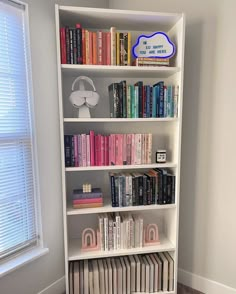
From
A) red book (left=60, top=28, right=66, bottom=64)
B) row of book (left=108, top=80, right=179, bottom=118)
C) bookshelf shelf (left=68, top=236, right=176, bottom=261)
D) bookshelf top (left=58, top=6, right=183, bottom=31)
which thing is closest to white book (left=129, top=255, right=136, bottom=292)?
bookshelf shelf (left=68, top=236, right=176, bottom=261)

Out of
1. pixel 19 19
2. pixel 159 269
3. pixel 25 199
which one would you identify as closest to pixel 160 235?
pixel 159 269

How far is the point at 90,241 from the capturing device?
161 centimetres

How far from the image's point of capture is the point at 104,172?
5.95 ft

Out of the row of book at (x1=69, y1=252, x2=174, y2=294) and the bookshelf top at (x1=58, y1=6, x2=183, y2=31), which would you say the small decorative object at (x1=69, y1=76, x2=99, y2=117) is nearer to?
the bookshelf top at (x1=58, y1=6, x2=183, y2=31)

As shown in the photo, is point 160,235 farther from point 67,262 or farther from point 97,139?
point 97,139

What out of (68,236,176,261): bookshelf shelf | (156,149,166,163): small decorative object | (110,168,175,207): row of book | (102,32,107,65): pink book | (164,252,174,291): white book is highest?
(102,32,107,65): pink book

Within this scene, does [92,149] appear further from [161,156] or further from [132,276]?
[132,276]

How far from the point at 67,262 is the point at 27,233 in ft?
1.14

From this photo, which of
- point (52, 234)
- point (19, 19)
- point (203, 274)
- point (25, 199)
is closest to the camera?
point (19, 19)

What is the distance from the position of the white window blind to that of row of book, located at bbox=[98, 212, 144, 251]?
0.53m

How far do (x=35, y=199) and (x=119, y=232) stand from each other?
2.16 ft

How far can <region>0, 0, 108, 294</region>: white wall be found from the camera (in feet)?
4.64

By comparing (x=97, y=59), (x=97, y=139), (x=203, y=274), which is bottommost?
(x=203, y=274)

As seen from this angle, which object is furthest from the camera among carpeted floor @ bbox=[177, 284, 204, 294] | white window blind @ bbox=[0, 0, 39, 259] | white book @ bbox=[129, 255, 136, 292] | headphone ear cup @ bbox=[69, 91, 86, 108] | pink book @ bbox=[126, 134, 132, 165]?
carpeted floor @ bbox=[177, 284, 204, 294]
